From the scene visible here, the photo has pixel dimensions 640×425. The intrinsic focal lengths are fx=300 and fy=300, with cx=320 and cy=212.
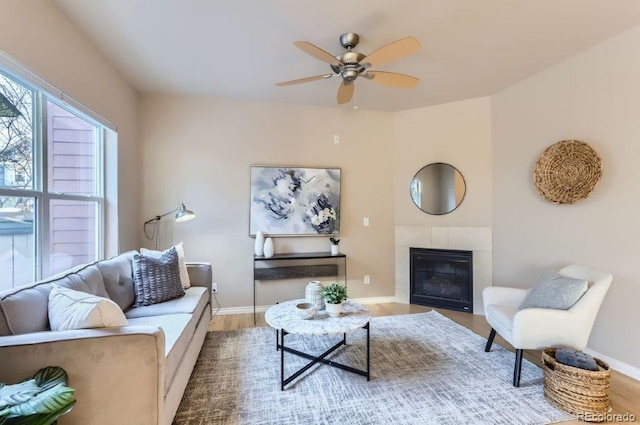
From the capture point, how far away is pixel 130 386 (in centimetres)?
132

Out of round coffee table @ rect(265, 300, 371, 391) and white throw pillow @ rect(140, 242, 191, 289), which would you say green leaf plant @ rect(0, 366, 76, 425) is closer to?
round coffee table @ rect(265, 300, 371, 391)

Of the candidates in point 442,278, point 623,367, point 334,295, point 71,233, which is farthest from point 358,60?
point 623,367

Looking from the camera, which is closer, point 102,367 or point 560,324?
point 102,367

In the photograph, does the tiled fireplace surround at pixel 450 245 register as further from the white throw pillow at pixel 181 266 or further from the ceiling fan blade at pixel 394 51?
the white throw pillow at pixel 181 266

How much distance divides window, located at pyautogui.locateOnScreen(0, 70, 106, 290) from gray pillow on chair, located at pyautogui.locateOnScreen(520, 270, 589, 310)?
352cm

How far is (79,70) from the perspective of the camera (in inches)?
91.0

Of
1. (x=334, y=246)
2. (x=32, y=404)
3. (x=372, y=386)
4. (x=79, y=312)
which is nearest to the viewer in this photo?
(x=32, y=404)

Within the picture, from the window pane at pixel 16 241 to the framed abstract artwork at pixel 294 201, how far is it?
2.04 m

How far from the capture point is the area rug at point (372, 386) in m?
1.81

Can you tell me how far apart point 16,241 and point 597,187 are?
430cm

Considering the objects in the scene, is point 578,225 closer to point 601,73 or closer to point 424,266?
point 601,73

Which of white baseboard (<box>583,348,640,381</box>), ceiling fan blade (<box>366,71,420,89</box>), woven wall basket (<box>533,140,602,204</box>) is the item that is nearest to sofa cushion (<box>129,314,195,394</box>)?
ceiling fan blade (<box>366,71,420,89</box>)

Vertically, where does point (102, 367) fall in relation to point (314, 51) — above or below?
below

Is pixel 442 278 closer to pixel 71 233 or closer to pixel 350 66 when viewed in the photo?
pixel 350 66
